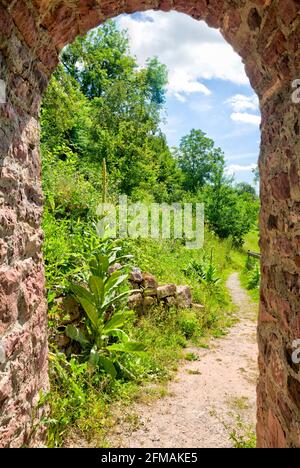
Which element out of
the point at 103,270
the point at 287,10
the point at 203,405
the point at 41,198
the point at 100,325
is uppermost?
the point at 287,10

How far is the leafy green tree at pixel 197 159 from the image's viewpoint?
73.3 feet

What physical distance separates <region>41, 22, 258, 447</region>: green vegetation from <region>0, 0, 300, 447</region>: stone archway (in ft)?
2.17

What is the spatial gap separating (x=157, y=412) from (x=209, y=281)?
485 centimetres

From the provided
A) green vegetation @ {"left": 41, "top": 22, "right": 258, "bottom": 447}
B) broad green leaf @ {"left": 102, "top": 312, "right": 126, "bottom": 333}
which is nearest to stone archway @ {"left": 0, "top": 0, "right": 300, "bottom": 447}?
green vegetation @ {"left": 41, "top": 22, "right": 258, "bottom": 447}

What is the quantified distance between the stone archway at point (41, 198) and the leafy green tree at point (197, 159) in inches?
804

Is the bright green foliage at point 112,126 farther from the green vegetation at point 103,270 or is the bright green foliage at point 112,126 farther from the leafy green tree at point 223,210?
the leafy green tree at point 223,210

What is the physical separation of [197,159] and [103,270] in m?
20.4

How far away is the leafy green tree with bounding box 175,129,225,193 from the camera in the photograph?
22328mm

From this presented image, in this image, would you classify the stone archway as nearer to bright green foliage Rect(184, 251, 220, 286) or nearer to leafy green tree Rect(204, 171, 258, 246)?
bright green foliage Rect(184, 251, 220, 286)

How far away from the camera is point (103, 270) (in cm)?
343

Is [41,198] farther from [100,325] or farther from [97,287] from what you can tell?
[100,325]

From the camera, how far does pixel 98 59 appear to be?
1562cm

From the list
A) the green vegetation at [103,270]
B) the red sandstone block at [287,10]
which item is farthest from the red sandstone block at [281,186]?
the green vegetation at [103,270]

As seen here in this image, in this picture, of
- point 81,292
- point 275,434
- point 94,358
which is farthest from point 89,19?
point 94,358
